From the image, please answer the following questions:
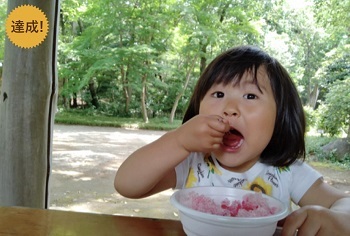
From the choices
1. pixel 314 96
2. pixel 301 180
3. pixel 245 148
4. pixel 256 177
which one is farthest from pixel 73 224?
pixel 314 96

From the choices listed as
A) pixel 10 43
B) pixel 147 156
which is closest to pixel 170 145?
pixel 147 156

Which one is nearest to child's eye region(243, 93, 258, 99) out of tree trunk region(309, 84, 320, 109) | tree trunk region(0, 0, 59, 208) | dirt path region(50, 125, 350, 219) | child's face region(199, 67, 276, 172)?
child's face region(199, 67, 276, 172)

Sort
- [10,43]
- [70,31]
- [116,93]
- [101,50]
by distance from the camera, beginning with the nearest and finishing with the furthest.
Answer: [10,43]
[101,50]
[70,31]
[116,93]

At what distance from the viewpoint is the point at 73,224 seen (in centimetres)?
64

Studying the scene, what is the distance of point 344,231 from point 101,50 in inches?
361

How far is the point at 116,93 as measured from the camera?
13391 millimetres

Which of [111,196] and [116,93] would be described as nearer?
[111,196]

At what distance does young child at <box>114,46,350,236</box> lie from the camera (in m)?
0.70

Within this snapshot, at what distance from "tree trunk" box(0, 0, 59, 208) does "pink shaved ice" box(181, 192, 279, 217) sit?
1.08 meters

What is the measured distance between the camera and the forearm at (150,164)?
750 millimetres

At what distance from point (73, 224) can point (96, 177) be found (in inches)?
153

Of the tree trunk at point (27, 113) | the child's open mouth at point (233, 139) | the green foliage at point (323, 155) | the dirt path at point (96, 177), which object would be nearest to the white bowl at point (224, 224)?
the child's open mouth at point (233, 139)

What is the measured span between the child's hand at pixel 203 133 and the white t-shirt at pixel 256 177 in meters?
0.29

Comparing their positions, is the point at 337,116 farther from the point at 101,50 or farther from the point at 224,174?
the point at 224,174
